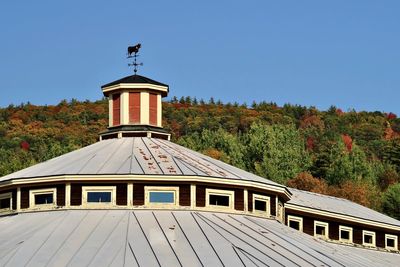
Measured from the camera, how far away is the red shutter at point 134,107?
226 ft

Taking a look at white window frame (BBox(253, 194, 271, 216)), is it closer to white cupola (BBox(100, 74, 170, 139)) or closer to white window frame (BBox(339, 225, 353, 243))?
white cupola (BBox(100, 74, 170, 139))

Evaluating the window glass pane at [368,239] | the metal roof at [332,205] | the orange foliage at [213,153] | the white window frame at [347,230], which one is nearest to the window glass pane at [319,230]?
the metal roof at [332,205]

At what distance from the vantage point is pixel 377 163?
169500 millimetres

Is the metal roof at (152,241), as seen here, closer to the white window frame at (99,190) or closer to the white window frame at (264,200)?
the white window frame at (99,190)

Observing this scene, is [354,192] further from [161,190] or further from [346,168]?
[161,190]

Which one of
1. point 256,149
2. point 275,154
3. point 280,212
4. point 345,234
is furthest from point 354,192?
point 280,212

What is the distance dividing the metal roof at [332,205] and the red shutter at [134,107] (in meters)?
10.8

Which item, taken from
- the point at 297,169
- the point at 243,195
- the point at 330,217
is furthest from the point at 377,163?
the point at 243,195

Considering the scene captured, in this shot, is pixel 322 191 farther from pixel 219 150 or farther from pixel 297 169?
pixel 219 150

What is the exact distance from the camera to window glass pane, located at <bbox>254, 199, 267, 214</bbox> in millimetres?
63016

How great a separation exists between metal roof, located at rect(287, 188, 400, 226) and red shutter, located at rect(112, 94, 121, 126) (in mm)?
11712

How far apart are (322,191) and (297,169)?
15374 millimetres

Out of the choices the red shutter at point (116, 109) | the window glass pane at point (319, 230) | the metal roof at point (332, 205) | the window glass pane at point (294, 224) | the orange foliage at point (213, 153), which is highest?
the red shutter at point (116, 109)

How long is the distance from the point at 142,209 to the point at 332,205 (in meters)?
22.5
